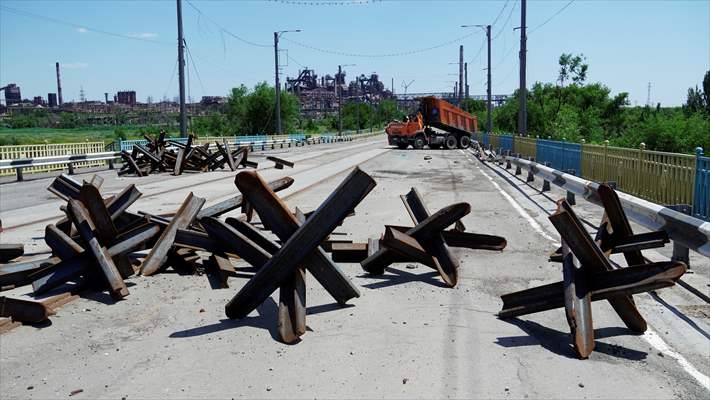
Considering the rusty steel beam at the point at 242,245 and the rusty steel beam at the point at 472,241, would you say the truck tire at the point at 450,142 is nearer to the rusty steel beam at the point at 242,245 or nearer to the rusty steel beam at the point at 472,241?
the rusty steel beam at the point at 472,241

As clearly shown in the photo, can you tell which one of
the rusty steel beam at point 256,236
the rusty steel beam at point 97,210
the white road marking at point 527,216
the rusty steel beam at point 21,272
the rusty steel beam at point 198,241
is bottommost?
the white road marking at point 527,216

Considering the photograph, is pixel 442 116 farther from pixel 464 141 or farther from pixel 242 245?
pixel 242 245

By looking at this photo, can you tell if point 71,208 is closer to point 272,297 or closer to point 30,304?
point 30,304

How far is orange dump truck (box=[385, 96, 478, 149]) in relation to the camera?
50.2 metres

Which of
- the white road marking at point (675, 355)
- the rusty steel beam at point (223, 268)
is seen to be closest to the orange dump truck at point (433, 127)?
the rusty steel beam at point (223, 268)

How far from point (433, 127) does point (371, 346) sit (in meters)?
47.0

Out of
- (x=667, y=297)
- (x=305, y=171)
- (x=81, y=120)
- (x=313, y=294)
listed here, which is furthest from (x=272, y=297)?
(x=81, y=120)

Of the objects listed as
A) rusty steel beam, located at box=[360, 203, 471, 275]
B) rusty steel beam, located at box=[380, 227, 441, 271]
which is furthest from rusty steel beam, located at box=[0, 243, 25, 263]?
rusty steel beam, located at box=[380, 227, 441, 271]

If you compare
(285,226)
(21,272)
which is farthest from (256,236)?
(21,272)

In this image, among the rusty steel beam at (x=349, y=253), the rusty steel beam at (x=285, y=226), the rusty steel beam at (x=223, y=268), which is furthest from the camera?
the rusty steel beam at (x=349, y=253)

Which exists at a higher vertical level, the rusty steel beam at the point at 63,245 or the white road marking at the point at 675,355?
the rusty steel beam at the point at 63,245

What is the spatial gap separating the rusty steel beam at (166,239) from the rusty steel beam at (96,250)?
0.47m

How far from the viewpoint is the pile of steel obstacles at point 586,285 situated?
4984mm

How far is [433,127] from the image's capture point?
51.2 metres
